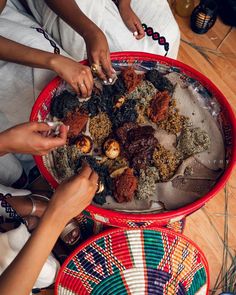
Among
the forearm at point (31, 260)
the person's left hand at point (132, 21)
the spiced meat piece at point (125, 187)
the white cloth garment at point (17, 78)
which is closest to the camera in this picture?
the forearm at point (31, 260)

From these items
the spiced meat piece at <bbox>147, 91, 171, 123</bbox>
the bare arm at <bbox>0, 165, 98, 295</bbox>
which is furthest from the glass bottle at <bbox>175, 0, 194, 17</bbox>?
the bare arm at <bbox>0, 165, 98, 295</bbox>

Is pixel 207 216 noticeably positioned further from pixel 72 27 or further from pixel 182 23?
pixel 182 23

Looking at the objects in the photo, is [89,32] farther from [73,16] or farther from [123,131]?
[123,131]

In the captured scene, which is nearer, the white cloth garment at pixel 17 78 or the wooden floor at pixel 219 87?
the white cloth garment at pixel 17 78

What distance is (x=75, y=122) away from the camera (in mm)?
987

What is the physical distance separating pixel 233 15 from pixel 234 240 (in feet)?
3.91

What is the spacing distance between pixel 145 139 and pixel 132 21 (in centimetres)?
51

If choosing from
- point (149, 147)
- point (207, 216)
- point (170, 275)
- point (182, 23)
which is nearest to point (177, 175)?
point (149, 147)

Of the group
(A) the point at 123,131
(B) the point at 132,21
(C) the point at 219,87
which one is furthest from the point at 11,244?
(C) the point at 219,87

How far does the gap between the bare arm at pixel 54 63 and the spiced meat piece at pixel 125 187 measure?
0.83 ft

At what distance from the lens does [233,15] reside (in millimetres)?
1878

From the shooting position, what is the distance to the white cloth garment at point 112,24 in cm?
118

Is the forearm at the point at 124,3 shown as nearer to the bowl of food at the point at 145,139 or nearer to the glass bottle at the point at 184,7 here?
the bowl of food at the point at 145,139

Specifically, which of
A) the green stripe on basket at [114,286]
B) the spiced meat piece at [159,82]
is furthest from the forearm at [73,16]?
the green stripe on basket at [114,286]
